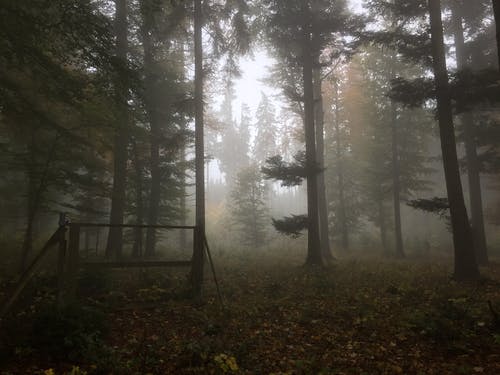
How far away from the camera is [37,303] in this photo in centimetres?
736

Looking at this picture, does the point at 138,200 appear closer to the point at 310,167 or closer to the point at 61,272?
the point at 310,167

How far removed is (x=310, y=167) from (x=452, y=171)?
522 cm

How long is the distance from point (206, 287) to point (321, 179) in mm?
11963

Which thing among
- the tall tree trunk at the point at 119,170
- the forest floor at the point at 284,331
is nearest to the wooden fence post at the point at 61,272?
the forest floor at the point at 284,331

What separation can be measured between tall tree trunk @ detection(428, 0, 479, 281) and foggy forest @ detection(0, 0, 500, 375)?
0.16 ft

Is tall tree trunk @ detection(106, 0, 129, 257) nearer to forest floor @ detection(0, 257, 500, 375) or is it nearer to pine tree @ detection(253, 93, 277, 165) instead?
forest floor @ detection(0, 257, 500, 375)

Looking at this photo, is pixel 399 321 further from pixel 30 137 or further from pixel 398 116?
pixel 398 116

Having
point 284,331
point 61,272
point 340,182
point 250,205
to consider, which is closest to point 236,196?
point 250,205

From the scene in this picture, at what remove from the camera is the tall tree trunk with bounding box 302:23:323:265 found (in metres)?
14.2

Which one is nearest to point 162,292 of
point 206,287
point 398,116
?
point 206,287

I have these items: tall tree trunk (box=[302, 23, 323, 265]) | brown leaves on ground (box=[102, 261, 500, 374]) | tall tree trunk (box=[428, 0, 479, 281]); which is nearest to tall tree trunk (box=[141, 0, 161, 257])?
tall tree trunk (box=[302, 23, 323, 265])

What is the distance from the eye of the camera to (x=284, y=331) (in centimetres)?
718

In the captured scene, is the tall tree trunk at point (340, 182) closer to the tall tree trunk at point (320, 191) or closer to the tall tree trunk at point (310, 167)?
the tall tree trunk at point (320, 191)

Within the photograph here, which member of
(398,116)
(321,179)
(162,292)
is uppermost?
(398,116)
